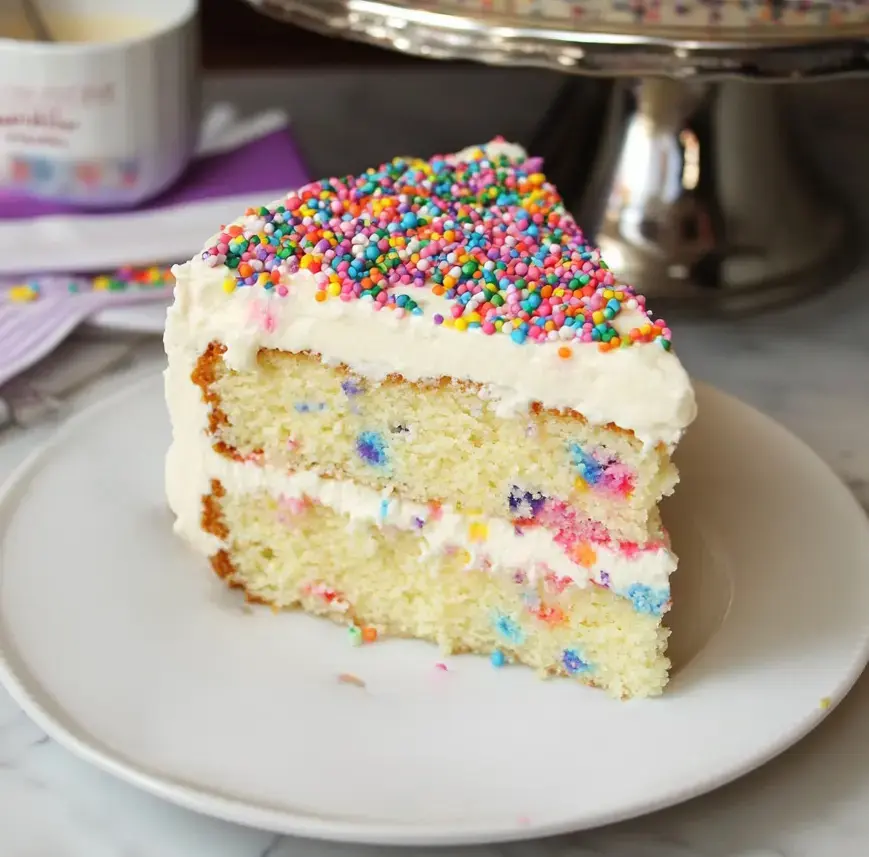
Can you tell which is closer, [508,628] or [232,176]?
[508,628]

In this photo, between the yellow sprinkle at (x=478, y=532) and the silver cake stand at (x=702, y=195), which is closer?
the yellow sprinkle at (x=478, y=532)

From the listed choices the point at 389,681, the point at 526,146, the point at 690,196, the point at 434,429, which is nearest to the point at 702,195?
the point at 690,196

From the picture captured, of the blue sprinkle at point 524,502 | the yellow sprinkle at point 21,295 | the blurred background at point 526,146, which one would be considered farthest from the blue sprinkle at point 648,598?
the yellow sprinkle at point 21,295

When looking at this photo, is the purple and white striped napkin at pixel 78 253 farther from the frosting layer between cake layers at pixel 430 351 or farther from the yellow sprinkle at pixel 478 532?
the yellow sprinkle at pixel 478 532

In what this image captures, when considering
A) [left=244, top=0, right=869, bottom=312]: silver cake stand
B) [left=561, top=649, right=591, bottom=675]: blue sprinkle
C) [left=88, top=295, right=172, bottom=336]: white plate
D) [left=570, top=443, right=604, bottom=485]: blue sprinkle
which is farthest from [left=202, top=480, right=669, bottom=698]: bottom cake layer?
[left=244, top=0, right=869, bottom=312]: silver cake stand

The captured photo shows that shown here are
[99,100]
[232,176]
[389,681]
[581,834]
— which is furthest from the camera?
[232,176]

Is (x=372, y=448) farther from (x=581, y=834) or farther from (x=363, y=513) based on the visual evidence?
(x=581, y=834)

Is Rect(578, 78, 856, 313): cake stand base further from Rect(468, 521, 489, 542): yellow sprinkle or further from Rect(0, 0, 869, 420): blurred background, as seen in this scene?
Rect(468, 521, 489, 542): yellow sprinkle

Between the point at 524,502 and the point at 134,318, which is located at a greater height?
the point at 524,502
